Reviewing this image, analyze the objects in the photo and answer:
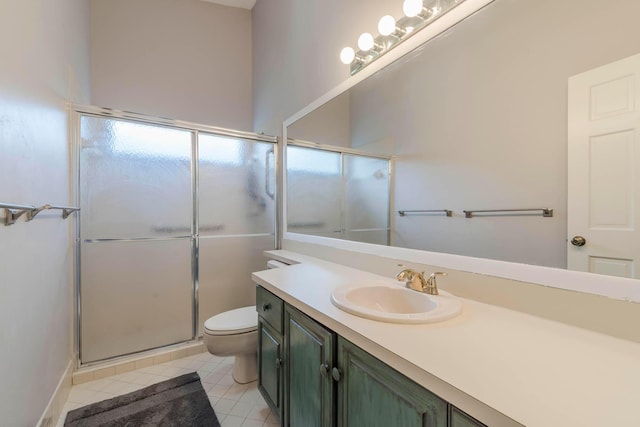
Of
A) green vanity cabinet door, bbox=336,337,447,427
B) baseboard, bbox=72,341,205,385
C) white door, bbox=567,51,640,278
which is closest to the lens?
green vanity cabinet door, bbox=336,337,447,427

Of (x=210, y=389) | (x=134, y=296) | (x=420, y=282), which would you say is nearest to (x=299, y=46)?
(x=420, y=282)

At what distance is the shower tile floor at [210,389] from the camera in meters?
1.57

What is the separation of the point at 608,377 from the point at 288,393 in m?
1.09

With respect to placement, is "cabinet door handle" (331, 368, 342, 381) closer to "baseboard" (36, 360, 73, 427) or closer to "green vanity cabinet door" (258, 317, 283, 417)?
"green vanity cabinet door" (258, 317, 283, 417)

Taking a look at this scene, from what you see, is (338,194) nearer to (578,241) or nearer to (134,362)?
(578,241)

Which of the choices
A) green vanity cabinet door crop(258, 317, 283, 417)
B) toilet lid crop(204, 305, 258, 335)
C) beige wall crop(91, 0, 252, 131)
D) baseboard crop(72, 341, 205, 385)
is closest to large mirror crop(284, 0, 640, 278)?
green vanity cabinet door crop(258, 317, 283, 417)

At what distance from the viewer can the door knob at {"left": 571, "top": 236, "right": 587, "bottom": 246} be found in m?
0.85

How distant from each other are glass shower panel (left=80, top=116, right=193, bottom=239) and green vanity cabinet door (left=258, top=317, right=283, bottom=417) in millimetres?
1185

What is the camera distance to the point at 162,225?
217cm

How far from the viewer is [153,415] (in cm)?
156

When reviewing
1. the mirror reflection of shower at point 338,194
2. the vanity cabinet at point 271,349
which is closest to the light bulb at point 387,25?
the mirror reflection of shower at point 338,194

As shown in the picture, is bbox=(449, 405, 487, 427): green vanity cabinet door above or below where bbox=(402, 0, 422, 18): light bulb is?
below

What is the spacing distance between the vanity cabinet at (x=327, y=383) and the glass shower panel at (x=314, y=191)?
0.76 meters

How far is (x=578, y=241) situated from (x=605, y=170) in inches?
8.5
